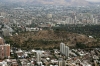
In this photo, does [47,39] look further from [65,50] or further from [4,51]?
[4,51]

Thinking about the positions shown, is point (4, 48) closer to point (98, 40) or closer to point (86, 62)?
point (86, 62)

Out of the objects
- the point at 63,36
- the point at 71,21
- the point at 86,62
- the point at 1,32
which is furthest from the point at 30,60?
the point at 71,21

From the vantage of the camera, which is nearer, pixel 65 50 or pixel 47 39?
pixel 65 50

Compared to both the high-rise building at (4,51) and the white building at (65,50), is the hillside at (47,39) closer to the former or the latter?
the white building at (65,50)

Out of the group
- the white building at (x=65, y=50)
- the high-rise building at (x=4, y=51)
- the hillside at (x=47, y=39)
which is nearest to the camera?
the high-rise building at (x=4, y=51)

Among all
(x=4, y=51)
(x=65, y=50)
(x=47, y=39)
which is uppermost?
(x=4, y=51)

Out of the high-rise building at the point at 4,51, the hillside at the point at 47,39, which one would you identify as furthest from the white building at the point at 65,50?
the high-rise building at the point at 4,51

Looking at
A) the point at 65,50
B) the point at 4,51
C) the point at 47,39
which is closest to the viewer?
the point at 4,51

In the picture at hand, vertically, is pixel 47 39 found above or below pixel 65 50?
below

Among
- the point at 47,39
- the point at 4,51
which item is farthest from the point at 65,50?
the point at 47,39
